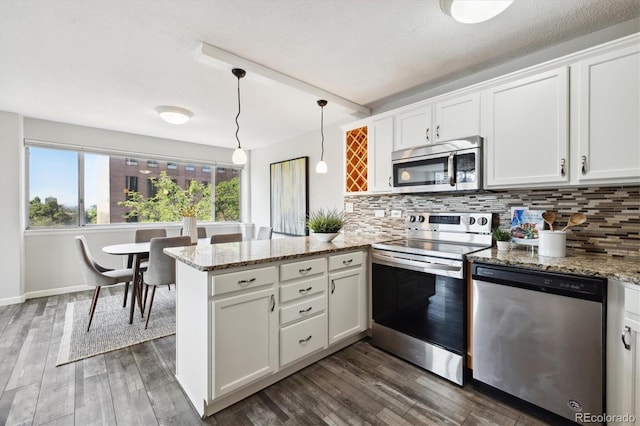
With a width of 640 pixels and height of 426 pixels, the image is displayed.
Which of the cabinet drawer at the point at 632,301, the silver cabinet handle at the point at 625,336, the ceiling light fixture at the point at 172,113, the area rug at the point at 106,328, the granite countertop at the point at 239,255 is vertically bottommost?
the area rug at the point at 106,328

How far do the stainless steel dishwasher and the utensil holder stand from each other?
0.33 meters

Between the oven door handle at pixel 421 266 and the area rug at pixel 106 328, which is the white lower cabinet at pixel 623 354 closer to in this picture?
the oven door handle at pixel 421 266

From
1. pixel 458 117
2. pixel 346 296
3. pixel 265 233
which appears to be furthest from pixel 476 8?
pixel 265 233

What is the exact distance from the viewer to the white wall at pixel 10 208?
3469 millimetres

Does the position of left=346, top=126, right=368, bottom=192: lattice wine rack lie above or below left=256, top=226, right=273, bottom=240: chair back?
above

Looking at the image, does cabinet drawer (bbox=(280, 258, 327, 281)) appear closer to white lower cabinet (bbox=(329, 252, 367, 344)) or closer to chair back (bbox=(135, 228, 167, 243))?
white lower cabinet (bbox=(329, 252, 367, 344))

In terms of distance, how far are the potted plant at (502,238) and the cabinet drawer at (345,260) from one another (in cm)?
108

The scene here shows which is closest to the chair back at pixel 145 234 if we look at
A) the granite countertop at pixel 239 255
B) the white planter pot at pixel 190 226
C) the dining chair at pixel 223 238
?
the white planter pot at pixel 190 226

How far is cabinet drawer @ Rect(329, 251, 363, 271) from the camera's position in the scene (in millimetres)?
2287

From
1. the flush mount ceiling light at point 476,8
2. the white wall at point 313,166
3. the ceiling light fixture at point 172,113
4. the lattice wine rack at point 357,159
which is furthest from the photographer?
the white wall at point 313,166

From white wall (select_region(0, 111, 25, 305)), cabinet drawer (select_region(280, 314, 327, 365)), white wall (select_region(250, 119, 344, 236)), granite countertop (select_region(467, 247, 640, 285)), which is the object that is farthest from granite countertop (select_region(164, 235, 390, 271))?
white wall (select_region(0, 111, 25, 305))

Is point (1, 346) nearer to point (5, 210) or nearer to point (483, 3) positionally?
point (5, 210)

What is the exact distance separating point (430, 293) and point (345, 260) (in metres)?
0.70

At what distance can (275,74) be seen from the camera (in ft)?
8.20
